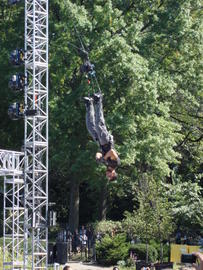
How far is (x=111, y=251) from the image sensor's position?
28094 mm

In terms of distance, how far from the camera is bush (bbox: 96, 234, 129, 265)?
92.0 ft

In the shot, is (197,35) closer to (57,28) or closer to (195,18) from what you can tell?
(195,18)

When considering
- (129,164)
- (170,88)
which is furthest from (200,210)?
(170,88)

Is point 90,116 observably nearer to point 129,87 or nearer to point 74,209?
point 129,87

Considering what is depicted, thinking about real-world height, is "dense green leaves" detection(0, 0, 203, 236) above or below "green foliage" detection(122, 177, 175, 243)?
above

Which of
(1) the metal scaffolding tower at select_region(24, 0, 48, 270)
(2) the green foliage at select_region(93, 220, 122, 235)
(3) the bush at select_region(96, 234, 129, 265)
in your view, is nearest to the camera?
(1) the metal scaffolding tower at select_region(24, 0, 48, 270)

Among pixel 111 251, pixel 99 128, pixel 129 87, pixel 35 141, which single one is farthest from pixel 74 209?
pixel 99 128

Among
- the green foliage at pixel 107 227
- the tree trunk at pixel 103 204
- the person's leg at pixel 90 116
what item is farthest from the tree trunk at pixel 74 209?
the person's leg at pixel 90 116

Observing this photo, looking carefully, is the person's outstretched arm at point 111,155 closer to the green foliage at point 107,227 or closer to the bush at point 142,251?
the bush at point 142,251

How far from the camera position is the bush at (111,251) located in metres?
28.0

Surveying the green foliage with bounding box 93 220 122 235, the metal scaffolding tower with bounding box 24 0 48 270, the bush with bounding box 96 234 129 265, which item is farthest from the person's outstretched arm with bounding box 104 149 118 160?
the green foliage with bounding box 93 220 122 235

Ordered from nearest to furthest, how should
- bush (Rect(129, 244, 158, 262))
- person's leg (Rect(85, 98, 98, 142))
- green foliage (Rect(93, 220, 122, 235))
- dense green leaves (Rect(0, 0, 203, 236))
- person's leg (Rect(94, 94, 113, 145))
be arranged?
1. person's leg (Rect(94, 94, 113, 145))
2. person's leg (Rect(85, 98, 98, 142))
3. bush (Rect(129, 244, 158, 262))
4. dense green leaves (Rect(0, 0, 203, 236))
5. green foliage (Rect(93, 220, 122, 235))

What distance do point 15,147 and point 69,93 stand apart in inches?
180

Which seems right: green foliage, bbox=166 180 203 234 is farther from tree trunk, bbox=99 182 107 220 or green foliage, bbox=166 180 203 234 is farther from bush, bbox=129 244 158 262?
tree trunk, bbox=99 182 107 220
